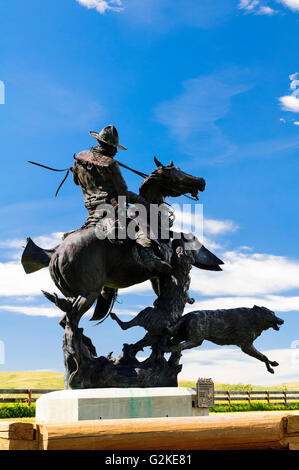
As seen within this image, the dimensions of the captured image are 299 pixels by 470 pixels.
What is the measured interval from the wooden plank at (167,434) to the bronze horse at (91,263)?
5.56 feet

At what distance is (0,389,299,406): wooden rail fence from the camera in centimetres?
1210

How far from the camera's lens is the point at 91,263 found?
5.43 meters

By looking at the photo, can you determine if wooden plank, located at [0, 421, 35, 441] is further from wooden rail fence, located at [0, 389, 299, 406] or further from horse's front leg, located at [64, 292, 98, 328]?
wooden rail fence, located at [0, 389, 299, 406]

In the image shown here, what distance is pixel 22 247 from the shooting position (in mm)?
5828

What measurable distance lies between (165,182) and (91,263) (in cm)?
140

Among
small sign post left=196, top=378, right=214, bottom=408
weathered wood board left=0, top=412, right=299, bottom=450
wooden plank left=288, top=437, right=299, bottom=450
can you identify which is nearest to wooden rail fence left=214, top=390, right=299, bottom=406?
small sign post left=196, top=378, right=214, bottom=408

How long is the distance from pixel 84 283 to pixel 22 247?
88cm

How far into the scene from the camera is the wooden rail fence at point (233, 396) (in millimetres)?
12102

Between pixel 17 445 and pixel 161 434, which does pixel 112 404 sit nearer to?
pixel 161 434

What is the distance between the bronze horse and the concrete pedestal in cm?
75

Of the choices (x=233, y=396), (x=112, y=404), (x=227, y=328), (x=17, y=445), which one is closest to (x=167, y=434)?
(x=17, y=445)

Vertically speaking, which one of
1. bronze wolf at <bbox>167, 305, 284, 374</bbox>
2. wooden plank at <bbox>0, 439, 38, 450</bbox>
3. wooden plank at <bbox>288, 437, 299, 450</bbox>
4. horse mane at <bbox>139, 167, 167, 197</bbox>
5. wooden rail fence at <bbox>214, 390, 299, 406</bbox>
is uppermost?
horse mane at <bbox>139, 167, 167, 197</bbox>

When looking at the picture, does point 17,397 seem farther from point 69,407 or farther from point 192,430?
point 192,430
